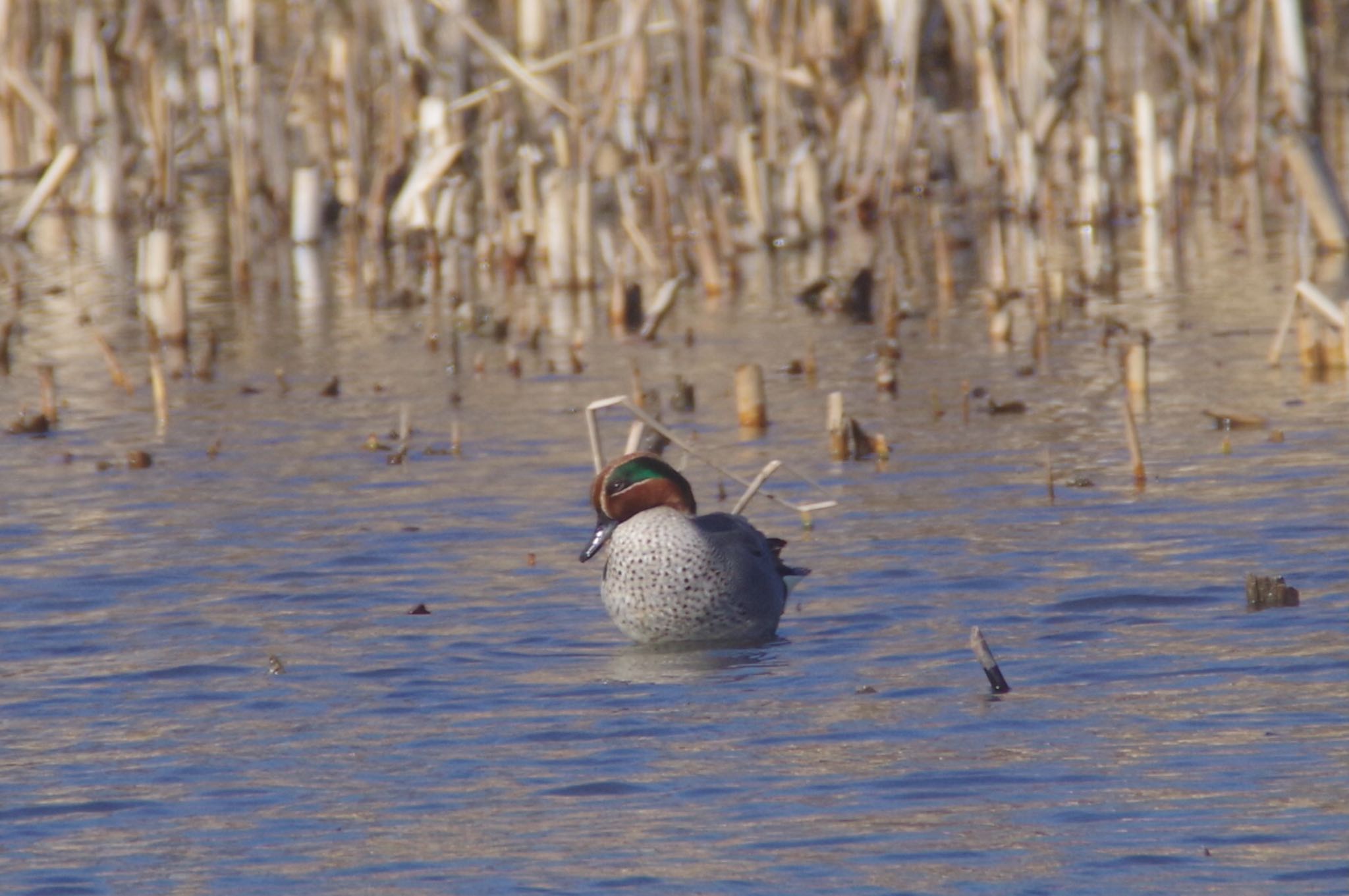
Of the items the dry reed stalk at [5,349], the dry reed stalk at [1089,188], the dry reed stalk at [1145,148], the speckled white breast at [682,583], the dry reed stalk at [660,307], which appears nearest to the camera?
the speckled white breast at [682,583]

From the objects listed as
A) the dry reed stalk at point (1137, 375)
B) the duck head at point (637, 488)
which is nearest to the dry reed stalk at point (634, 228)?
the dry reed stalk at point (1137, 375)

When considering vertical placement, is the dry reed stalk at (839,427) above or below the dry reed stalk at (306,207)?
below

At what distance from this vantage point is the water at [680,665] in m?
5.23

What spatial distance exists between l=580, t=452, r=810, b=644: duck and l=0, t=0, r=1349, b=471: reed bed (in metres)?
7.08

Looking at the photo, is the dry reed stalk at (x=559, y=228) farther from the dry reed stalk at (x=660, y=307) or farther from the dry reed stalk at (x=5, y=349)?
the dry reed stalk at (x=5, y=349)

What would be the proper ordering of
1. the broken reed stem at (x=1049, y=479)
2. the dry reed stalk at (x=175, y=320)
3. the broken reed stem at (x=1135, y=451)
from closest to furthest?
the broken reed stem at (x=1049, y=479) → the broken reed stem at (x=1135, y=451) → the dry reed stalk at (x=175, y=320)

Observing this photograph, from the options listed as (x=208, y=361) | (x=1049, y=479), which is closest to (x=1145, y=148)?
(x=208, y=361)

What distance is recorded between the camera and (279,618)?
787cm

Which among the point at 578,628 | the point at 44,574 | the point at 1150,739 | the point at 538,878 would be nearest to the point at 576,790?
the point at 538,878

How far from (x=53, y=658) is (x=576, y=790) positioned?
2.41 m

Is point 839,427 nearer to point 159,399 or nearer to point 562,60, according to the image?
point 159,399

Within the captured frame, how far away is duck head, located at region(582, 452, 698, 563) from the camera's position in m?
7.35

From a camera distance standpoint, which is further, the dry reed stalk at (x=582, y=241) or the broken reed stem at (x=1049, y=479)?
the dry reed stalk at (x=582, y=241)

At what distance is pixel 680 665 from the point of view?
718 centimetres
